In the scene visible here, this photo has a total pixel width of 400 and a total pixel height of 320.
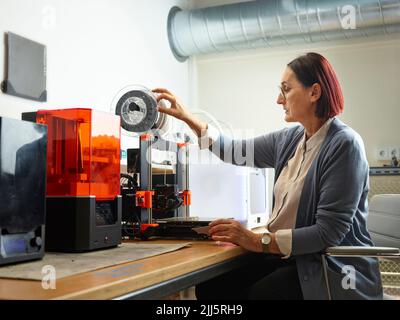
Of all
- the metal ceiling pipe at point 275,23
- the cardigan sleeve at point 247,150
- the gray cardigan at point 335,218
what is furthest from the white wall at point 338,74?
the gray cardigan at point 335,218

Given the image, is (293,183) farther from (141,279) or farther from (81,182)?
(141,279)

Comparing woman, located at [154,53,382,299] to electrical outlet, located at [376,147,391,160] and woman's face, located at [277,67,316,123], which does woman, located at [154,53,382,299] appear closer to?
woman's face, located at [277,67,316,123]

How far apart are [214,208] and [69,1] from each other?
131cm

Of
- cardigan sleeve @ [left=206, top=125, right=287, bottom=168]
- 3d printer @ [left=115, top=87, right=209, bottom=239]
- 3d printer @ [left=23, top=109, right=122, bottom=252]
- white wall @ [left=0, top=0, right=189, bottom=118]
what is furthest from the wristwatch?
white wall @ [left=0, top=0, right=189, bottom=118]

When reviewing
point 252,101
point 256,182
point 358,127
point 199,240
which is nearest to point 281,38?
point 252,101

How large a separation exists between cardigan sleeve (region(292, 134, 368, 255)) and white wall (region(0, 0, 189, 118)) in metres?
1.34

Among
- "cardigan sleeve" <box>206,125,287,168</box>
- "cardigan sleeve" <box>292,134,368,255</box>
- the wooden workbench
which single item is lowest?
the wooden workbench

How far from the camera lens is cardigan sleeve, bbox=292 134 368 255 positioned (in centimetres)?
140

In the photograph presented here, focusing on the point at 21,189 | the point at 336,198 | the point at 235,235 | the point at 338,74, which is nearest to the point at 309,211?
the point at 336,198

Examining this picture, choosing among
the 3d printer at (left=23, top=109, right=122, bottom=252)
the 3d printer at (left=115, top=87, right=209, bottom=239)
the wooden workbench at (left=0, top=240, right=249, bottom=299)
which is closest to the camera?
the wooden workbench at (left=0, top=240, right=249, bottom=299)

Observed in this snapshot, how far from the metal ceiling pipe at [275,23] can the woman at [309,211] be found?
60.7 inches

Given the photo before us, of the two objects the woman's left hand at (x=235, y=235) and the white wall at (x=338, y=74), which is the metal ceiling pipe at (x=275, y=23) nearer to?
the white wall at (x=338, y=74)

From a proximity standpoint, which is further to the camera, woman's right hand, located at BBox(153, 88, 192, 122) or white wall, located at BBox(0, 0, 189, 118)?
white wall, located at BBox(0, 0, 189, 118)

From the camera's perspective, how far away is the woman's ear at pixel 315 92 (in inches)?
64.0
